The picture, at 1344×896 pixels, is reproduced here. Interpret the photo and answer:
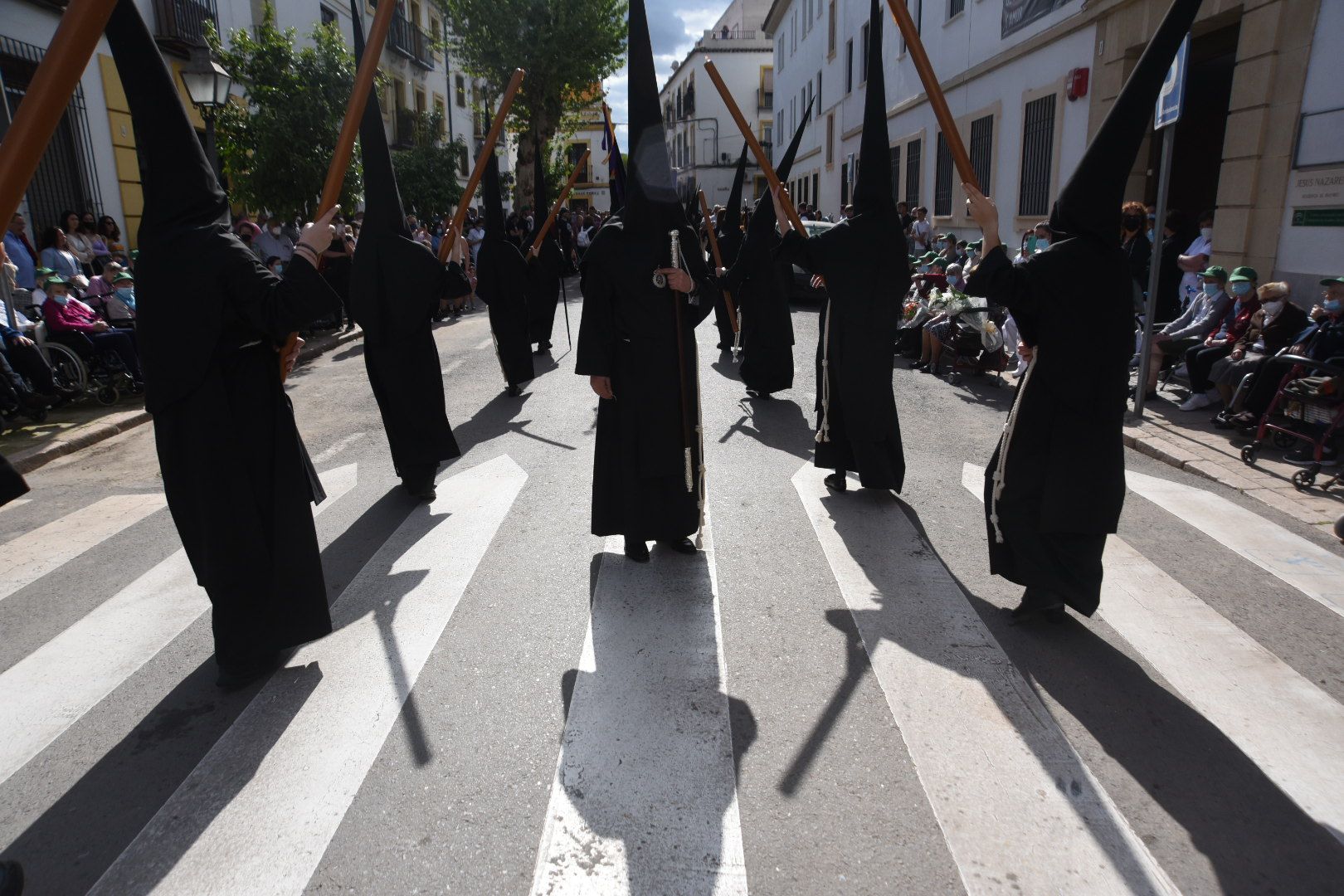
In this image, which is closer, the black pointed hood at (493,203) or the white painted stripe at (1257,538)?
the white painted stripe at (1257,538)

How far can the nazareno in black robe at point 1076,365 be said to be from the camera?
141 inches

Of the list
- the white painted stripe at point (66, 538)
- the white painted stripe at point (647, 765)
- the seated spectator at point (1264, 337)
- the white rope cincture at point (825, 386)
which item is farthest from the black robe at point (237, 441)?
the seated spectator at point (1264, 337)

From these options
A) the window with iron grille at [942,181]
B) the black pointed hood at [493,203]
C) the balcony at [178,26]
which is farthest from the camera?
the window with iron grille at [942,181]

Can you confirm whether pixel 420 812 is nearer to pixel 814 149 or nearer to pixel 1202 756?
pixel 1202 756

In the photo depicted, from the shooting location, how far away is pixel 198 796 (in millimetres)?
2973

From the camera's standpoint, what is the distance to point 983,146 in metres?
18.1

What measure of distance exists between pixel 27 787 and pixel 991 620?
153 inches

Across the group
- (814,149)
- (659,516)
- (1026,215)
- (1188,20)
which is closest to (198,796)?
(659,516)

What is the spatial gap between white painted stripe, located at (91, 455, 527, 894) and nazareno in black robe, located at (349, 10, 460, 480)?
132 cm

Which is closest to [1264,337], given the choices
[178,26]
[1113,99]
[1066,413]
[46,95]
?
[1066,413]

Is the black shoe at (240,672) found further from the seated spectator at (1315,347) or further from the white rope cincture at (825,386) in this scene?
the seated spectator at (1315,347)

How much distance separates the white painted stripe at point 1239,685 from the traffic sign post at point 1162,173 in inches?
154

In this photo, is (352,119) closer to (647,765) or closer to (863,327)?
(647,765)

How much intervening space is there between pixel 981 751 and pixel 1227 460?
4799 millimetres
